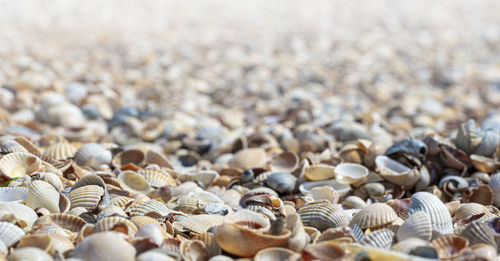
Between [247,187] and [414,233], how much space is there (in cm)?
144

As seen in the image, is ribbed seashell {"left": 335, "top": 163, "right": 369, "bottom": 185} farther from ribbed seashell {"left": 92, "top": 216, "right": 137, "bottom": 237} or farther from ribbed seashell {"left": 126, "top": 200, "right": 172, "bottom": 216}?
ribbed seashell {"left": 92, "top": 216, "right": 137, "bottom": 237}

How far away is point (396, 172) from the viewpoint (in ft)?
11.8

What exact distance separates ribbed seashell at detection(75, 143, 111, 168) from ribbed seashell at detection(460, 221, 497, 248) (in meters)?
2.51

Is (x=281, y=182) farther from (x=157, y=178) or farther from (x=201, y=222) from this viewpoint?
(x=201, y=222)

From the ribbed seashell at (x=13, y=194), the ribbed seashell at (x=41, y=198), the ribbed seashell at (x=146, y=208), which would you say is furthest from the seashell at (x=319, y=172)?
the ribbed seashell at (x=13, y=194)

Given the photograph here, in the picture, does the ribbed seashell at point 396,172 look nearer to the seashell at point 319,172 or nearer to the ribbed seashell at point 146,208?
the seashell at point 319,172

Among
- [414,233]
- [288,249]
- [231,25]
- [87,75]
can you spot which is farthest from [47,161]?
[231,25]

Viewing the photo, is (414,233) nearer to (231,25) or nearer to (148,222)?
(148,222)

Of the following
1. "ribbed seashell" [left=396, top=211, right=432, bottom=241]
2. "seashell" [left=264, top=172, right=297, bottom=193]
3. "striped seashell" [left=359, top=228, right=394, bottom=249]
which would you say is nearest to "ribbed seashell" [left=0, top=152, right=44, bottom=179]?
"seashell" [left=264, top=172, right=297, bottom=193]

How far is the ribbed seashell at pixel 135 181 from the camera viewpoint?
337cm

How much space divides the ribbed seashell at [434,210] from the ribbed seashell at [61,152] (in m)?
2.46

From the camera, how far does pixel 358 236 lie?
250 cm

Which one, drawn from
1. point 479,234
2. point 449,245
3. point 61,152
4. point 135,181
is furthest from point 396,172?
point 61,152

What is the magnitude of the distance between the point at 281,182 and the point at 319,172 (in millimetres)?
314
